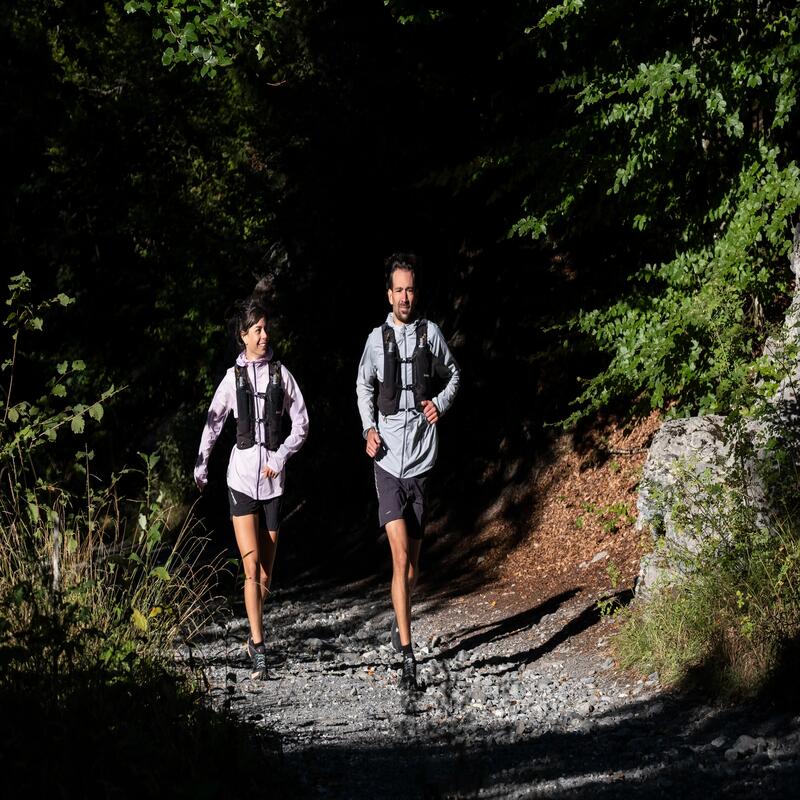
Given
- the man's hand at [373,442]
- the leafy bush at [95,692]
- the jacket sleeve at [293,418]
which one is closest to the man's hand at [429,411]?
the man's hand at [373,442]

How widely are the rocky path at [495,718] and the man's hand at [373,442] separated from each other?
1481 millimetres

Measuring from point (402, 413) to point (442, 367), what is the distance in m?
0.41

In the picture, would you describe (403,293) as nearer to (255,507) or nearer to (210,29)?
(255,507)

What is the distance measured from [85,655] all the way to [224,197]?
1255cm

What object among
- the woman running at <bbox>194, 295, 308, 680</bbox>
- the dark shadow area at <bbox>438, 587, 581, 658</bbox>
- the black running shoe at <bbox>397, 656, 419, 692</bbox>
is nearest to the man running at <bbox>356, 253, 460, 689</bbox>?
the black running shoe at <bbox>397, 656, 419, 692</bbox>

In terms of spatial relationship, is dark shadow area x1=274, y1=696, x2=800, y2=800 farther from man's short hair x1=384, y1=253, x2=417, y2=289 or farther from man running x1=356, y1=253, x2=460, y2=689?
man's short hair x1=384, y1=253, x2=417, y2=289

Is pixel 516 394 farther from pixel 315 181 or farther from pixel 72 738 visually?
pixel 72 738

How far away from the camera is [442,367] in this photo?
7375 millimetres

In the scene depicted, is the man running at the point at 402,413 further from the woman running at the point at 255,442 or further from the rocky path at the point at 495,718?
the rocky path at the point at 495,718

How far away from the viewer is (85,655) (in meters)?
5.10

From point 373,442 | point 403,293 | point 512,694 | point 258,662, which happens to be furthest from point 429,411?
point 258,662

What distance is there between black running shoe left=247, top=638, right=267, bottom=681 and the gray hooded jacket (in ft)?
4.70

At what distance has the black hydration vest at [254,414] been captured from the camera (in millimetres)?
7418

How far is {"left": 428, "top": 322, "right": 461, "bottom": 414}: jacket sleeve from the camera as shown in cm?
736
